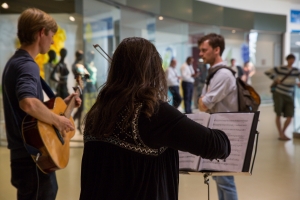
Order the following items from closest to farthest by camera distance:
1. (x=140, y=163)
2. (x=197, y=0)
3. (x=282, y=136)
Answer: (x=140, y=163) < (x=282, y=136) < (x=197, y=0)

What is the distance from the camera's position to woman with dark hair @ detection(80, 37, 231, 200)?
64.9 inches

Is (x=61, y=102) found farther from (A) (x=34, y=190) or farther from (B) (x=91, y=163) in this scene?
(B) (x=91, y=163)

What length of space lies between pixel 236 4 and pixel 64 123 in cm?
1535

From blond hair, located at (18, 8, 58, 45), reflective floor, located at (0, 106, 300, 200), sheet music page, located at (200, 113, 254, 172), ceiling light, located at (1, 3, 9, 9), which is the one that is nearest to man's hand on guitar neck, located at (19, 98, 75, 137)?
blond hair, located at (18, 8, 58, 45)

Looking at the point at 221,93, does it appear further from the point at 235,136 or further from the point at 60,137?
the point at 60,137

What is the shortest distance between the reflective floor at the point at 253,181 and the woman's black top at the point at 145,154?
2931 mm

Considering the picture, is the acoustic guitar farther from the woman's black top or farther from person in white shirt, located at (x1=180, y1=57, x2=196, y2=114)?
person in white shirt, located at (x1=180, y1=57, x2=196, y2=114)

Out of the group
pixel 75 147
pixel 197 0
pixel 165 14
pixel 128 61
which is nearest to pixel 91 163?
pixel 128 61

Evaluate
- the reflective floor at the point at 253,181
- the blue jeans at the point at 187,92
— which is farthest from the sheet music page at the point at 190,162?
the blue jeans at the point at 187,92

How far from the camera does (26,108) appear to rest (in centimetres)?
243

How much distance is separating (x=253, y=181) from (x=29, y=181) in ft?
11.0

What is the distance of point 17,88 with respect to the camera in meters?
2.47

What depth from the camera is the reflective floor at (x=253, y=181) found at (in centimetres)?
474

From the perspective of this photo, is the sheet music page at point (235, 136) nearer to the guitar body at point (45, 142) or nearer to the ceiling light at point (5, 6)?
the guitar body at point (45, 142)
